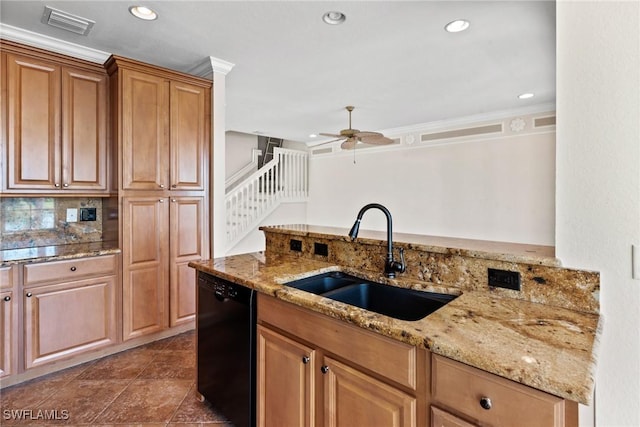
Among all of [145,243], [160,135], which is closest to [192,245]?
[145,243]

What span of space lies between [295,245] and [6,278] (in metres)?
1.96

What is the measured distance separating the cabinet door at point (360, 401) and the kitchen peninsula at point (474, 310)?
84 millimetres

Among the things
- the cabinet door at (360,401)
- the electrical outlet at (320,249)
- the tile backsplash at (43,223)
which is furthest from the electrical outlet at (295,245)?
the tile backsplash at (43,223)

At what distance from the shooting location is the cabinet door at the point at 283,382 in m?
1.35

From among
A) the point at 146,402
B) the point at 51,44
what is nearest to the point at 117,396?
the point at 146,402

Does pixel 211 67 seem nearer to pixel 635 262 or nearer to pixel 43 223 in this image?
pixel 43 223

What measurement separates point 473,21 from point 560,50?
143 cm

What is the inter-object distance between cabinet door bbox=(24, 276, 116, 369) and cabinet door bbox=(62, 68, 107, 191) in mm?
831

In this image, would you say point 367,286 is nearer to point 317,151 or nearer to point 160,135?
point 160,135

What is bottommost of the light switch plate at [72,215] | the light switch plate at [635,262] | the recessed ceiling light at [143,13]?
the light switch plate at [635,262]

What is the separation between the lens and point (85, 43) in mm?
2697

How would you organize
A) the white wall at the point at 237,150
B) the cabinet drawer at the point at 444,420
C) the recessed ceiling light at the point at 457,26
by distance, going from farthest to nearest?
the white wall at the point at 237,150 < the recessed ceiling light at the point at 457,26 < the cabinet drawer at the point at 444,420

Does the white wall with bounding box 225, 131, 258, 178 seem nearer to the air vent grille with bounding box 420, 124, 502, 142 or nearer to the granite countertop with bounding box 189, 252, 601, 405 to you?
the air vent grille with bounding box 420, 124, 502, 142

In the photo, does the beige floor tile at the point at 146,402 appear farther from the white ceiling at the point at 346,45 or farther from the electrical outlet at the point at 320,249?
the white ceiling at the point at 346,45
